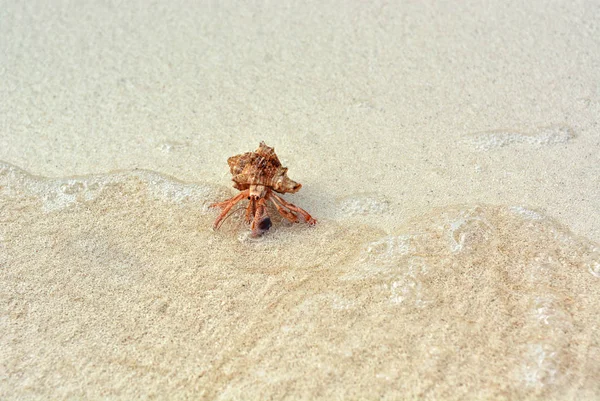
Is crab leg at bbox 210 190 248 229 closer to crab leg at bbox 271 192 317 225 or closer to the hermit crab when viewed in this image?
the hermit crab

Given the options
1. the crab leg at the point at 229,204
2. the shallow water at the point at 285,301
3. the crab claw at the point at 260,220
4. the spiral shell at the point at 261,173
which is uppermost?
the spiral shell at the point at 261,173

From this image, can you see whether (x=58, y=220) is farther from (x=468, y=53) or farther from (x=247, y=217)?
(x=468, y=53)

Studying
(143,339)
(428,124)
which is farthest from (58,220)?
(428,124)

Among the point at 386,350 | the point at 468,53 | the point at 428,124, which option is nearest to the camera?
the point at 386,350

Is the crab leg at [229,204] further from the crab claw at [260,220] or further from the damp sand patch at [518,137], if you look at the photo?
the damp sand patch at [518,137]

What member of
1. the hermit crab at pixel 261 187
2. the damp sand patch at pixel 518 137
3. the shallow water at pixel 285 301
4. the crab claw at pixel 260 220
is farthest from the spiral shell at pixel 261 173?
the damp sand patch at pixel 518 137

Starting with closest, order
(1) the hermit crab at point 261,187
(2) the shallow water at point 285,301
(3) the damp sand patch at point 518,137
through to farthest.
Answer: (2) the shallow water at point 285,301
(1) the hermit crab at point 261,187
(3) the damp sand patch at point 518,137
